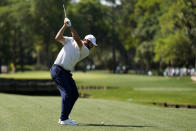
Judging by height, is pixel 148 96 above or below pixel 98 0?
below

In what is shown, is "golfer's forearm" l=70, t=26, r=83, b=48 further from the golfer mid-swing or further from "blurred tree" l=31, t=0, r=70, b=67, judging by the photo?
"blurred tree" l=31, t=0, r=70, b=67

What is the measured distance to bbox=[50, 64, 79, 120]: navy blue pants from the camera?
35.3 ft

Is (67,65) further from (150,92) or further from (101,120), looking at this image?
(150,92)

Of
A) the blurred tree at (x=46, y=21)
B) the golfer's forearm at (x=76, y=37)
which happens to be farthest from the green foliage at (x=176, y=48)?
the golfer's forearm at (x=76, y=37)

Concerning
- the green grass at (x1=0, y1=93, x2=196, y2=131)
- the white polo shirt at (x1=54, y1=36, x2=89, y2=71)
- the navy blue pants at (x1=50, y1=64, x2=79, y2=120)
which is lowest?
the green grass at (x1=0, y1=93, x2=196, y2=131)

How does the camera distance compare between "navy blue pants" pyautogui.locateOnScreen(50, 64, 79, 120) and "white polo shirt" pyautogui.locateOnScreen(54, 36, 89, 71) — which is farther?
"navy blue pants" pyautogui.locateOnScreen(50, 64, 79, 120)

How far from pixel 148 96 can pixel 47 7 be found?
47704 mm

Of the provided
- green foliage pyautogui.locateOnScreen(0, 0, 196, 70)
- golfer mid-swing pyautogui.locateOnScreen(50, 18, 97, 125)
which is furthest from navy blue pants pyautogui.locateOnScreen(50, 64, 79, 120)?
green foliage pyautogui.locateOnScreen(0, 0, 196, 70)

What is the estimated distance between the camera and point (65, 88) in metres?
10.8

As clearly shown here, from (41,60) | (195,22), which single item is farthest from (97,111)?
(41,60)

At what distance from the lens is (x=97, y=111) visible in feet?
46.5

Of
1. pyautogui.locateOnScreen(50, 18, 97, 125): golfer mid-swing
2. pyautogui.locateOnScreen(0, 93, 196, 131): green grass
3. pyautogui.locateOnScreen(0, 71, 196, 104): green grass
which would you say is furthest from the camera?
pyautogui.locateOnScreen(0, 71, 196, 104): green grass

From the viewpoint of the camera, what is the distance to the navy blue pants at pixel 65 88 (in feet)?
35.3

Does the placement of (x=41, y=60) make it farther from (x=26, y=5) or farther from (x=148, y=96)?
(x=148, y=96)
